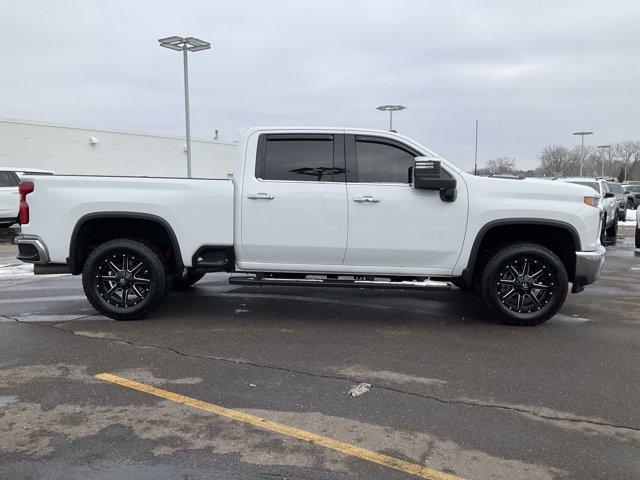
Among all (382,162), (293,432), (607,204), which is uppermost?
(382,162)

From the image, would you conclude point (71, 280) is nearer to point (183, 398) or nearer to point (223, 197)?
point (223, 197)

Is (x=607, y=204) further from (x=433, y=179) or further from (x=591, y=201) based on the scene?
(x=433, y=179)

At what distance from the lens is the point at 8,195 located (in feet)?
52.2

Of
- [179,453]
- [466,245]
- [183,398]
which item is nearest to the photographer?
[179,453]

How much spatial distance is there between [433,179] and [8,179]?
14.6 metres

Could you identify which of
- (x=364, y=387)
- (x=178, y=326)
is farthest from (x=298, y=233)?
(x=364, y=387)

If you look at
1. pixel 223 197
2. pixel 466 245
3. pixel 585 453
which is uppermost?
pixel 223 197

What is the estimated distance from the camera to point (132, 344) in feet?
17.8

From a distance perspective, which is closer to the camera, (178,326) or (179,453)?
(179,453)

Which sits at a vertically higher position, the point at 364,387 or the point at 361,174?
the point at 361,174

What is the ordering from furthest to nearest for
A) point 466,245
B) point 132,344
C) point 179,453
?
point 466,245 < point 132,344 < point 179,453

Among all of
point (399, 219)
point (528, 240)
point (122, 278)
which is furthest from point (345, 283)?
point (122, 278)

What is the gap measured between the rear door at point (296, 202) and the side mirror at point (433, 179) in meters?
0.79

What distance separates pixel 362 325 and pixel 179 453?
3.16 m
